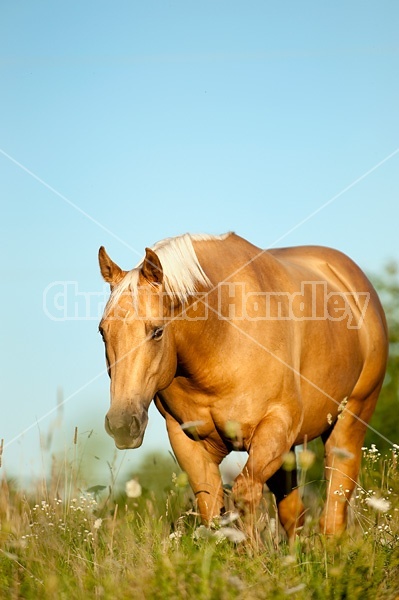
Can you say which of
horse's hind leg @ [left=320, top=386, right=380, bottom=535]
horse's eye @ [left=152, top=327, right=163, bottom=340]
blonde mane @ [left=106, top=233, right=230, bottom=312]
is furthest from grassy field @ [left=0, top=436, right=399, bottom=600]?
horse's hind leg @ [left=320, top=386, right=380, bottom=535]

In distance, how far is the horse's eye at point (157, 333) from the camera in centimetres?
490

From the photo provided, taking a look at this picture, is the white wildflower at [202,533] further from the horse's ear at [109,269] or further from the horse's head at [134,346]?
the horse's ear at [109,269]

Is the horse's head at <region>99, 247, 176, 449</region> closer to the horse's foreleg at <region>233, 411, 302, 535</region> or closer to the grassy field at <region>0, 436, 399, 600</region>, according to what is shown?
the grassy field at <region>0, 436, 399, 600</region>

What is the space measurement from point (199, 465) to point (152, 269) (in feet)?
5.67

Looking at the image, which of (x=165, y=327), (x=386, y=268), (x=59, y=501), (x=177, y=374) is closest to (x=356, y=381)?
(x=177, y=374)

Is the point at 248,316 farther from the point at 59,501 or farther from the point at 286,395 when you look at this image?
the point at 59,501

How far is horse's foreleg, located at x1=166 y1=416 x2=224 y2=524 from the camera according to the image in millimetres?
5762

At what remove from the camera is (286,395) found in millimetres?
5656

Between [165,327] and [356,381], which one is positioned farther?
[356,381]

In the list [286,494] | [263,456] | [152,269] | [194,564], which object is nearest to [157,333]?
[152,269]

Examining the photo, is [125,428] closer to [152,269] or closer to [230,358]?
[152,269]

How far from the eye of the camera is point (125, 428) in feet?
15.1

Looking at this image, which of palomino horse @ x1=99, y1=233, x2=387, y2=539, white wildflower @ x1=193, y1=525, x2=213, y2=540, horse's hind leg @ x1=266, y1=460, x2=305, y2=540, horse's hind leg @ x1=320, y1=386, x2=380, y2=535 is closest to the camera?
white wildflower @ x1=193, y1=525, x2=213, y2=540

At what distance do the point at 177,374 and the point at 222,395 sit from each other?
0.37 m
